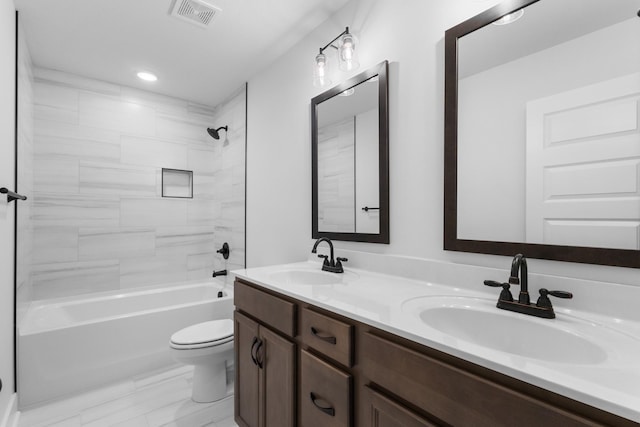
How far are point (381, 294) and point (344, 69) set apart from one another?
48.9 inches

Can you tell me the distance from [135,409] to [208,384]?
45 cm

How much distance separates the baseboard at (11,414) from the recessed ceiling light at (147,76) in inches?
97.7

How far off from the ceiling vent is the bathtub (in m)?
2.12

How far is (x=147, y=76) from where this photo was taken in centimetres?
271

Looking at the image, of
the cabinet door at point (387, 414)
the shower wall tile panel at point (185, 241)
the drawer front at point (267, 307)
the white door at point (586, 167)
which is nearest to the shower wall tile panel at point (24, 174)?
the shower wall tile panel at point (185, 241)

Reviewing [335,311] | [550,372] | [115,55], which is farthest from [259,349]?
[115,55]

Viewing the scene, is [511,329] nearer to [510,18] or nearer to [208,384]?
[510,18]

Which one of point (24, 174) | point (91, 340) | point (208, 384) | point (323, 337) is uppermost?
point (24, 174)

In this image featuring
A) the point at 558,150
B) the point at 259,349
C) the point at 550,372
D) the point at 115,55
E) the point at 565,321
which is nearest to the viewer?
the point at 550,372

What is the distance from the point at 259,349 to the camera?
4.78 feet

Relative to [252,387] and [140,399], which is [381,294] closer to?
[252,387]

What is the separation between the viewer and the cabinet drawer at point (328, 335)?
99 centimetres

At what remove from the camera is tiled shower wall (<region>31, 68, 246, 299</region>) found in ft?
8.48

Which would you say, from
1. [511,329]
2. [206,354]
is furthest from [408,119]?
[206,354]
